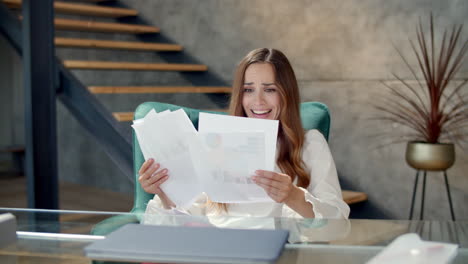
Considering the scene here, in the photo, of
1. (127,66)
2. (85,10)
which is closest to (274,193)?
(127,66)

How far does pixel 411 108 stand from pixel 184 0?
86.8 inches

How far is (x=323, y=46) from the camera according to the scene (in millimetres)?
3896

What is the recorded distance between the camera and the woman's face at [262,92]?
6.36ft

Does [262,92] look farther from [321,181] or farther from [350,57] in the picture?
[350,57]

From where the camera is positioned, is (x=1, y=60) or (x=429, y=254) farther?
(x=1, y=60)

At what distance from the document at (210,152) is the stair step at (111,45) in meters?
Result: 2.50

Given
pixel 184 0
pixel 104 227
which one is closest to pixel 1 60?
pixel 184 0

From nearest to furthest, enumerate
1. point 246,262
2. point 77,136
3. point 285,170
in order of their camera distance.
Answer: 1. point 246,262
2. point 285,170
3. point 77,136

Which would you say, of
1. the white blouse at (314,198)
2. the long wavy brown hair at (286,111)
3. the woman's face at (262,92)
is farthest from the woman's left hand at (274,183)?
the woman's face at (262,92)

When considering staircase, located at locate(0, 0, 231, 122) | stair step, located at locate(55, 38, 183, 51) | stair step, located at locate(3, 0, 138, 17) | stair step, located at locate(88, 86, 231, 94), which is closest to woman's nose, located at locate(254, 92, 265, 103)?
staircase, located at locate(0, 0, 231, 122)

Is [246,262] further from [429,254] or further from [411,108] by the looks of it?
[411,108]

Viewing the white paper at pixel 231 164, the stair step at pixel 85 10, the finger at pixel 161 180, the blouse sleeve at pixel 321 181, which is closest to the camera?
the white paper at pixel 231 164

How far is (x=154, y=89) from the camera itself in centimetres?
389

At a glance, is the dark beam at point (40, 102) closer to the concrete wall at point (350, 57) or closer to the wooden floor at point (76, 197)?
the wooden floor at point (76, 197)
